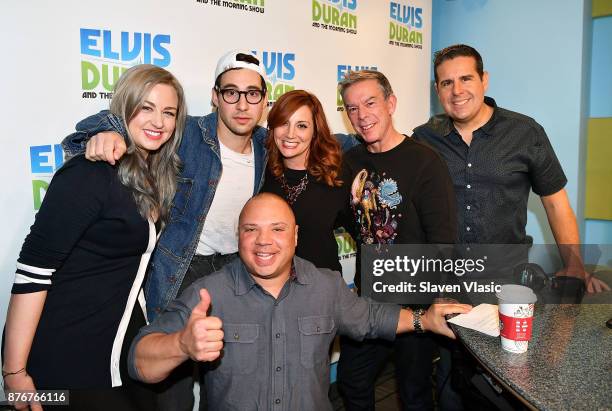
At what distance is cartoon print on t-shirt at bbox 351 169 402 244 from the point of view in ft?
7.91

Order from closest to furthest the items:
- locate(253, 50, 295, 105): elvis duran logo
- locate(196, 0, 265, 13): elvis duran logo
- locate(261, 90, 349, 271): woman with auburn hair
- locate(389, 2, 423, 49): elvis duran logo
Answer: locate(261, 90, 349, 271): woman with auburn hair
locate(196, 0, 265, 13): elvis duran logo
locate(253, 50, 295, 105): elvis duran logo
locate(389, 2, 423, 49): elvis duran logo

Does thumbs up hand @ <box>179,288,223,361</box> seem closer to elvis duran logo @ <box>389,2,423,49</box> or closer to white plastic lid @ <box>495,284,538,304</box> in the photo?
white plastic lid @ <box>495,284,538,304</box>

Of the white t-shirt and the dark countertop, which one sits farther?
the white t-shirt

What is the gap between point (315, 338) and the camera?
1980 millimetres

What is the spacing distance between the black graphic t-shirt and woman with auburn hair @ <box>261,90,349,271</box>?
166mm

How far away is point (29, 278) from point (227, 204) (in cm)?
102

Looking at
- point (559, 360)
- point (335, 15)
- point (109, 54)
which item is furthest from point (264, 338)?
point (335, 15)

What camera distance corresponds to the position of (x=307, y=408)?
1907 mm

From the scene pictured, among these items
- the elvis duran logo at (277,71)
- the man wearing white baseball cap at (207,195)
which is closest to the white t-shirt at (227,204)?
the man wearing white baseball cap at (207,195)

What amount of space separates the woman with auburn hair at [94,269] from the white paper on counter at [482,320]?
1247 millimetres

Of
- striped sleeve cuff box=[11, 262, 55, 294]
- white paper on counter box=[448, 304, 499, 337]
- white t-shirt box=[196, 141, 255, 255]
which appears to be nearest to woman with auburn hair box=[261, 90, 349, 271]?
white t-shirt box=[196, 141, 255, 255]

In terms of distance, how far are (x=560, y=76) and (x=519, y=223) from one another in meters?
1.93

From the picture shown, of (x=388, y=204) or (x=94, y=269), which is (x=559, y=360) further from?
(x=94, y=269)

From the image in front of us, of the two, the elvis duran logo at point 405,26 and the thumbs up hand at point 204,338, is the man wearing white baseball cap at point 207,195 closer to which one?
the thumbs up hand at point 204,338
